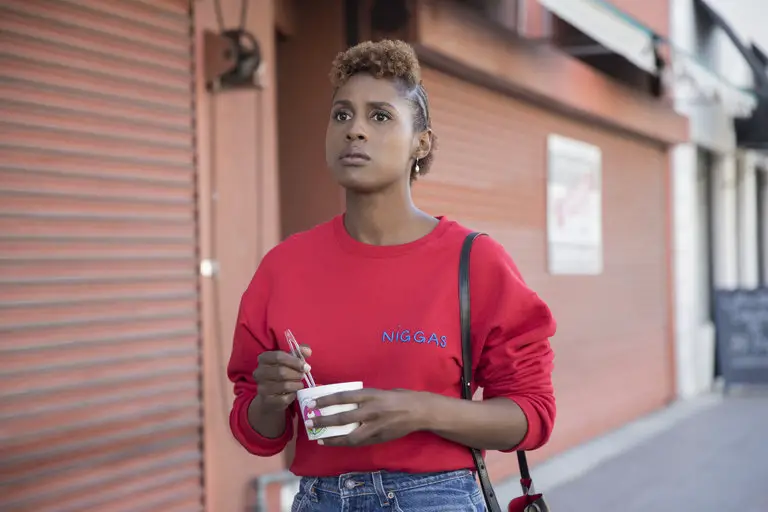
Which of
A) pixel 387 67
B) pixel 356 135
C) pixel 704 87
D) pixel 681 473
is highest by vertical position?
pixel 704 87

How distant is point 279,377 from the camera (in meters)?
1.91

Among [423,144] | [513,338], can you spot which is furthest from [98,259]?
[513,338]

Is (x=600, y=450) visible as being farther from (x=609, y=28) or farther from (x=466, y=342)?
(x=466, y=342)

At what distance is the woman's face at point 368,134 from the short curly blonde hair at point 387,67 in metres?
0.02

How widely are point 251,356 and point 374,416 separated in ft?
1.42

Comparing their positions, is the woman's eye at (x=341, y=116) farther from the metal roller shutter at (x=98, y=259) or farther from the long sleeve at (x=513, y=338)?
the metal roller shutter at (x=98, y=259)

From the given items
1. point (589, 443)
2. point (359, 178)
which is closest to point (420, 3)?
point (359, 178)

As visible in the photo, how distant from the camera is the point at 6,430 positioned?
11.6ft

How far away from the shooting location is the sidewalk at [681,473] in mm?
6641

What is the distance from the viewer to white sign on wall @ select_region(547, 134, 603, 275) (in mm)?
8266

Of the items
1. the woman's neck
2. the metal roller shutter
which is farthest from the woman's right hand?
the metal roller shutter

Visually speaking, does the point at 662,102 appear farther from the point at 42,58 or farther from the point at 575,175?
the point at 42,58

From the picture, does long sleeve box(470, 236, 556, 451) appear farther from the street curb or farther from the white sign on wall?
the white sign on wall

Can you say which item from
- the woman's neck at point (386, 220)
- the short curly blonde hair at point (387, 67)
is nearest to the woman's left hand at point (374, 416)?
the woman's neck at point (386, 220)
